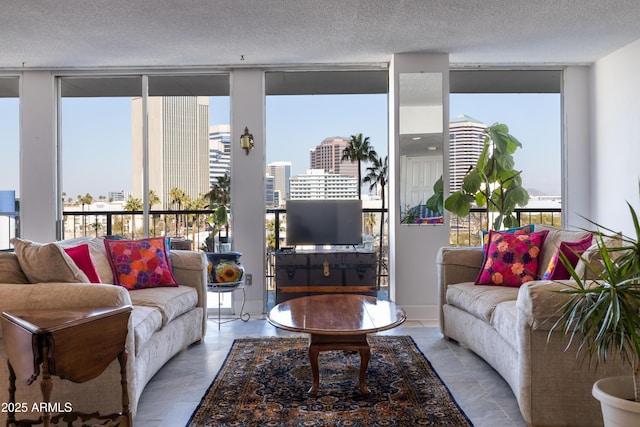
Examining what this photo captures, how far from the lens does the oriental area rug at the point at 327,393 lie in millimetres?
2586

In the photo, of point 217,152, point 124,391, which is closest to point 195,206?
point 217,152

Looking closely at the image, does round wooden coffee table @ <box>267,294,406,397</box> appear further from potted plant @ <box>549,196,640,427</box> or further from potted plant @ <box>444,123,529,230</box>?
potted plant @ <box>444,123,529,230</box>

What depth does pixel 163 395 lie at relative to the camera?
2.98m

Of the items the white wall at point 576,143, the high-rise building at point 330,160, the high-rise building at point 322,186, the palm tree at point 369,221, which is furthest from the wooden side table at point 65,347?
the white wall at point 576,143

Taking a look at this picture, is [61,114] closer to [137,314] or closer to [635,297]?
[137,314]

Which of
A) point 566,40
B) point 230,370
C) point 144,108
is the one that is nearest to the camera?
point 230,370

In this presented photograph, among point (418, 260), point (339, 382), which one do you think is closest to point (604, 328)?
point (339, 382)

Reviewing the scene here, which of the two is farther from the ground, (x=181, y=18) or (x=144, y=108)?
(x=181, y=18)

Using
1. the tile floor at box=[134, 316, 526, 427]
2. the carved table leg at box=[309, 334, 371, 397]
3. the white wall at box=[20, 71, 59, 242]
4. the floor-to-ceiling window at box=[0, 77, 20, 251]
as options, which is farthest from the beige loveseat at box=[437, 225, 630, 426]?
the floor-to-ceiling window at box=[0, 77, 20, 251]

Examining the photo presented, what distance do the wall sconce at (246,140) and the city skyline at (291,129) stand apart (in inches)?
8.9

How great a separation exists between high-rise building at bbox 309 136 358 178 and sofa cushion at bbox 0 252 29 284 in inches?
129

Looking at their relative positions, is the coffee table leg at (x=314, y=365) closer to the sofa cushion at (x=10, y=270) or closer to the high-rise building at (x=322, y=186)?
the sofa cushion at (x=10, y=270)

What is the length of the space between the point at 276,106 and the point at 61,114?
226 centimetres

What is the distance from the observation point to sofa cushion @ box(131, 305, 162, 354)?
2727mm
